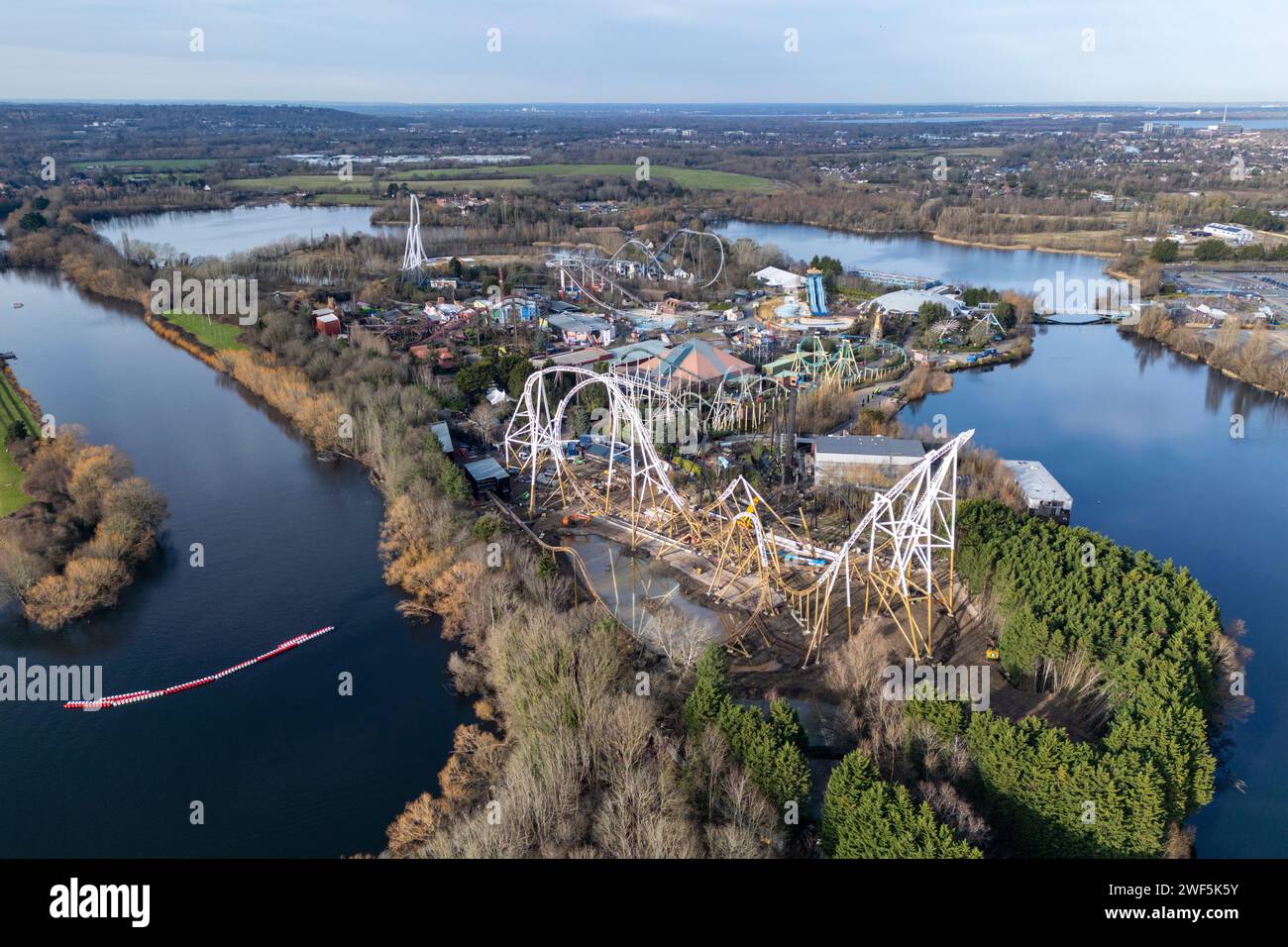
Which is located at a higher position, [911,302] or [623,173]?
[623,173]

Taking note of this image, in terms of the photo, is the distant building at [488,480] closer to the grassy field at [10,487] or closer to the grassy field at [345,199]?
the grassy field at [10,487]

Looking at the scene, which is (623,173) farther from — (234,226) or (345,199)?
(234,226)

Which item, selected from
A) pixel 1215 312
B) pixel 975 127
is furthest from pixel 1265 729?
pixel 975 127

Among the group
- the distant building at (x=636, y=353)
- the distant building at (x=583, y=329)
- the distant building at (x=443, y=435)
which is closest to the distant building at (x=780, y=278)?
the distant building at (x=583, y=329)

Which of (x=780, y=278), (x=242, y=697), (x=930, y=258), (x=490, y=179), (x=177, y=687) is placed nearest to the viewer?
(x=242, y=697)

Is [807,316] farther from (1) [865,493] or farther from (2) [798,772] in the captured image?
(2) [798,772]

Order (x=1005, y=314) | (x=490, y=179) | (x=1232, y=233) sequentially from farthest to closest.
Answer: (x=490, y=179) < (x=1232, y=233) < (x=1005, y=314)

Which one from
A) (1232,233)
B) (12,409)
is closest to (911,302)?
(1232,233)
